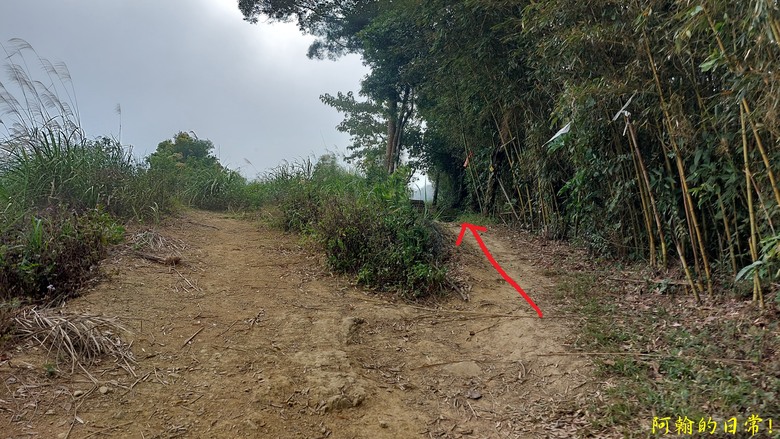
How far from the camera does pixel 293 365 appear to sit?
7.43 ft

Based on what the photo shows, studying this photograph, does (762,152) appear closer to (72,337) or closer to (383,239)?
(383,239)

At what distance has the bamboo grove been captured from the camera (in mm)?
2256

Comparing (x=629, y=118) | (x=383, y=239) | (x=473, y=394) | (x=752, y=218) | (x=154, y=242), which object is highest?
(x=629, y=118)

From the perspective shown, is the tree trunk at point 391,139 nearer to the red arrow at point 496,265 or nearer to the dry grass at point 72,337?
the red arrow at point 496,265

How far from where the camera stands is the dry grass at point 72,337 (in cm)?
202

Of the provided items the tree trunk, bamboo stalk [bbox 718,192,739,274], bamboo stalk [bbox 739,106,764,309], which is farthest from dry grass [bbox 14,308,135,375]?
the tree trunk

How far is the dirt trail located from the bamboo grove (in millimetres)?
1197

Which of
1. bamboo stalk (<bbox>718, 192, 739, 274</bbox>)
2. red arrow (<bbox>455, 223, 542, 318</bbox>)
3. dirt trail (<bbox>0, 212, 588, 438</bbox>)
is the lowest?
dirt trail (<bbox>0, 212, 588, 438</bbox>)

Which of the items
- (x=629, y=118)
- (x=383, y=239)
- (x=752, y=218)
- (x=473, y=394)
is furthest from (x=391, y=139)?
(x=473, y=394)

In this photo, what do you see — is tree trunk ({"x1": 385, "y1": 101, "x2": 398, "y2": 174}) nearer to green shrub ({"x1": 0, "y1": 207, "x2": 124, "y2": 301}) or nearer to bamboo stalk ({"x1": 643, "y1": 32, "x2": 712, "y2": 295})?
bamboo stalk ({"x1": 643, "y1": 32, "x2": 712, "y2": 295})

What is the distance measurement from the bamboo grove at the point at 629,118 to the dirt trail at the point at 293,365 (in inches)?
47.1

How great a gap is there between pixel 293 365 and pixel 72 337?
3.44 feet

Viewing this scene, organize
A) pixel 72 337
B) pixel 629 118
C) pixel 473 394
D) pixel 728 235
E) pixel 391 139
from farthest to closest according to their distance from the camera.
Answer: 1. pixel 391 139
2. pixel 629 118
3. pixel 728 235
4. pixel 473 394
5. pixel 72 337

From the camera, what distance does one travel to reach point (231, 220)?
5391 millimetres
